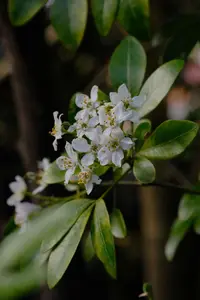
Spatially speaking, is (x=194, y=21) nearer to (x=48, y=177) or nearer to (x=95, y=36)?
(x=48, y=177)

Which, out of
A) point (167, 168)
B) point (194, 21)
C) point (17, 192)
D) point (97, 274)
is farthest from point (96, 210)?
point (97, 274)

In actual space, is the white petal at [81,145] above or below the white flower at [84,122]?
below

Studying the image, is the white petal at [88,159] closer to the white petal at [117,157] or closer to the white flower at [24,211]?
the white petal at [117,157]

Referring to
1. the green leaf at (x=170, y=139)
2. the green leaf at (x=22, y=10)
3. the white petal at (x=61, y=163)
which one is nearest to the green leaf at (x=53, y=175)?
the white petal at (x=61, y=163)

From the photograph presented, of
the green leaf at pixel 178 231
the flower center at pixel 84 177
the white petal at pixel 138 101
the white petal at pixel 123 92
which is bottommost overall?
the green leaf at pixel 178 231

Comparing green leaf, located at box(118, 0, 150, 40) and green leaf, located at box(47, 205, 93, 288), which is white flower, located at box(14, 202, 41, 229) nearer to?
green leaf, located at box(47, 205, 93, 288)

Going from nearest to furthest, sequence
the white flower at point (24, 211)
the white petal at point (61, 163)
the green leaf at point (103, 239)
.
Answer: the green leaf at point (103, 239)
the white petal at point (61, 163)
the white flower at point (24, 211)

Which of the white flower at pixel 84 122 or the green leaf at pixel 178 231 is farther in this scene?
the green leaf at pixel 178 231
